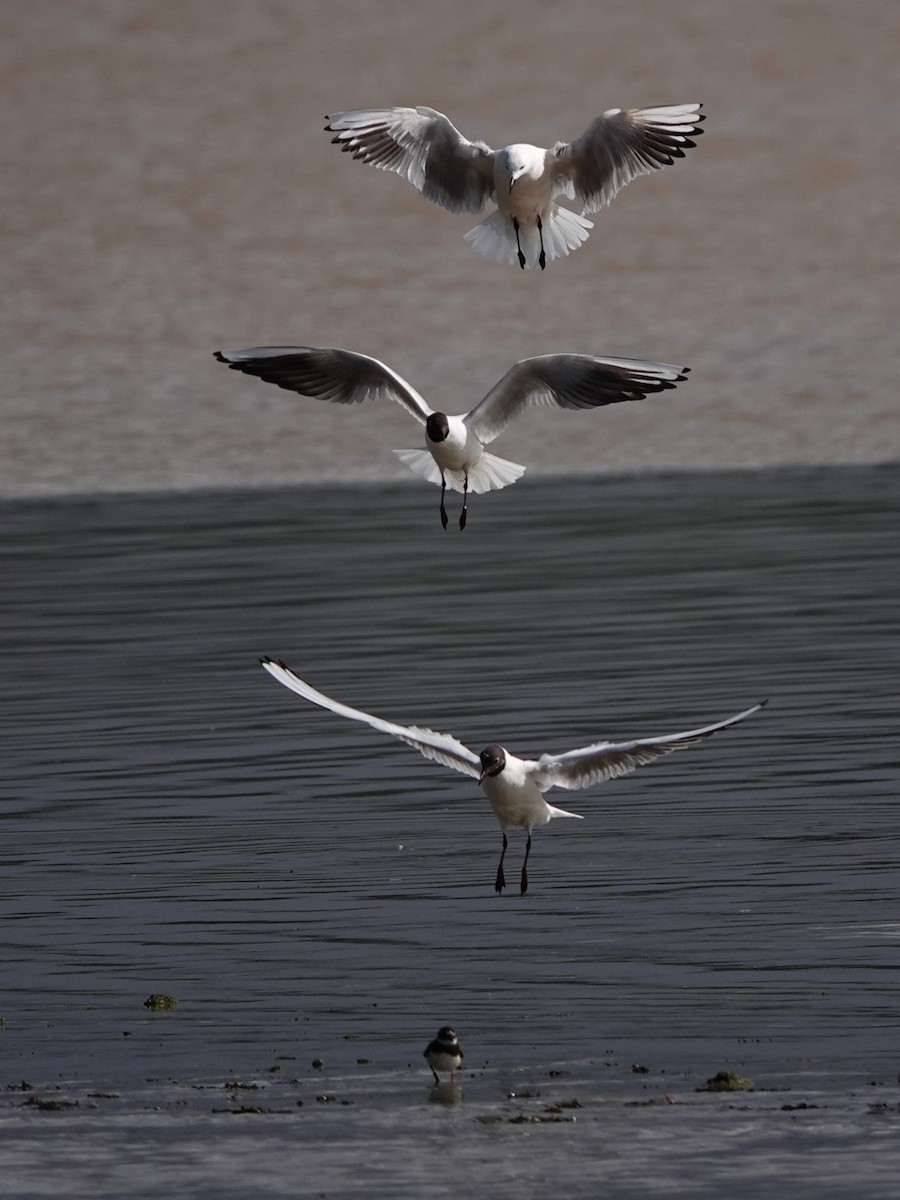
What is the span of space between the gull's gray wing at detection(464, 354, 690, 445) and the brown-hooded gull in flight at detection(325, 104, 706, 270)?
45 centimetres

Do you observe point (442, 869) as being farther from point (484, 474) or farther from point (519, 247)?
point (519, 247)

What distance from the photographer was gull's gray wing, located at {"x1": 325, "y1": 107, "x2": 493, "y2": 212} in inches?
562

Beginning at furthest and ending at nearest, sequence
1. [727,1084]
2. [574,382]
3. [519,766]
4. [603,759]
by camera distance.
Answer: [574,382], [519,766], [603,759], [727,1084]

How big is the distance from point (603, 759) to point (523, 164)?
267 centimetres

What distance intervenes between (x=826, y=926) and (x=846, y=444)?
52.7 feet

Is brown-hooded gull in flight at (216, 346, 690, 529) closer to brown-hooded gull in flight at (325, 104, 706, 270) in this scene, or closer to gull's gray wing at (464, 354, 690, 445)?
gull's gray wing at (464, 354, 690, 445)

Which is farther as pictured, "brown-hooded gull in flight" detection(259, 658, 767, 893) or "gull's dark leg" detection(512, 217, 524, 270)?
"gull's dark leg" detection(512, 217, 524, 270)

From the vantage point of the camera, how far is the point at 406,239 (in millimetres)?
33531

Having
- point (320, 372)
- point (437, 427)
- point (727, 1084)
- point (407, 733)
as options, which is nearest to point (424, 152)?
point (320, 372)

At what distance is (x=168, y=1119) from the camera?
10.4m

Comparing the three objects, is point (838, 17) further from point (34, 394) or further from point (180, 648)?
point (180, 648)

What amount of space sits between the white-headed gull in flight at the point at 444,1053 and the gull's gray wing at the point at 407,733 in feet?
5.86

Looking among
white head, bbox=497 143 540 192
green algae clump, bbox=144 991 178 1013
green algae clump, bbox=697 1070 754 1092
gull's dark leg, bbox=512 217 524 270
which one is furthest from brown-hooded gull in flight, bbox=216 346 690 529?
green algae clump, bbox=697 1070 754 1092

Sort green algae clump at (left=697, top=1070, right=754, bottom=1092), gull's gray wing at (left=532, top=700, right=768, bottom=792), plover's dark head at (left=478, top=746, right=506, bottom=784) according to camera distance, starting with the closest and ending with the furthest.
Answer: green algae clump at (left=697, top=1070, right=754, bottom=1092) → gull's gray wing at (left=532, top=700, right=768, bottom=792) → plover's dark head at (left=478, top=746, right=506, bottom=784)
